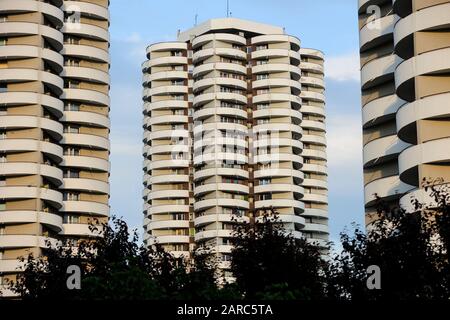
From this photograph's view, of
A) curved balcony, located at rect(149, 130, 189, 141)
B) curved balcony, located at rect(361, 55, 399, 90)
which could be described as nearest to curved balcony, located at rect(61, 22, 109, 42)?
curved balcony, located at rect(361, 55, 399, 90)

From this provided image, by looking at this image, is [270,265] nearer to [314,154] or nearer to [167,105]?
[167,105]

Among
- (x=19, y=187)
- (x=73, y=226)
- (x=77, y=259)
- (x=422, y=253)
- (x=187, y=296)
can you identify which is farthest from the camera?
(x=73, y=226)

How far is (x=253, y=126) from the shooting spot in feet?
470

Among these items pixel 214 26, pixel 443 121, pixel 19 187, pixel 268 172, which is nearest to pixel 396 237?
pixel 443 121

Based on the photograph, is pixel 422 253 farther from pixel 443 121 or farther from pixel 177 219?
pixel 177 219

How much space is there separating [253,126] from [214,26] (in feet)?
54.6

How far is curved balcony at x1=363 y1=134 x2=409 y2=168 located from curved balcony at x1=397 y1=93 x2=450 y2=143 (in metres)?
6.02

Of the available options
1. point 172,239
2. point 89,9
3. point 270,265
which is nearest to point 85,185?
point 89,9

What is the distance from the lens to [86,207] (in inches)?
3516

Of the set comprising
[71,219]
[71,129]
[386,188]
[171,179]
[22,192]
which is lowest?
[386,188]

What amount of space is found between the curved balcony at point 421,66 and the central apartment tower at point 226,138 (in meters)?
77.1

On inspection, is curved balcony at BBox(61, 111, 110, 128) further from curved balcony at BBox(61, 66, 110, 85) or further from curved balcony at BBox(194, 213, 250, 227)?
curved balcony at BBox(194, 213, 250, 227)

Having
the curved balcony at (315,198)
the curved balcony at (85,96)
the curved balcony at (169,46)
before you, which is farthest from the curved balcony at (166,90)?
the curved balcony at (85,96)

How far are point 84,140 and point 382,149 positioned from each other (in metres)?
36.1
